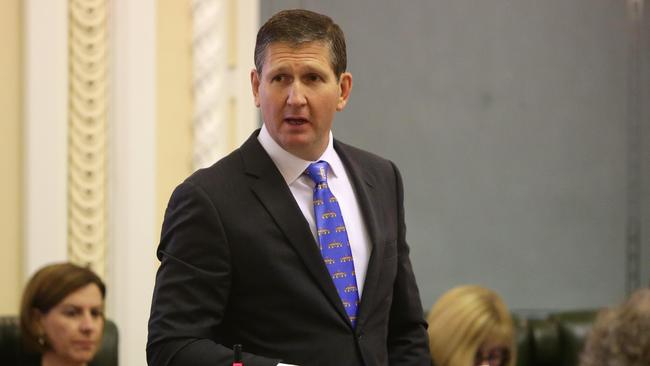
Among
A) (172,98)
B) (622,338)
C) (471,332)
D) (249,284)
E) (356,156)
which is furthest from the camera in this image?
(172,98)

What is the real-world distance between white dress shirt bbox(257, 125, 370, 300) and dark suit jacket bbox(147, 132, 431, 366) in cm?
2

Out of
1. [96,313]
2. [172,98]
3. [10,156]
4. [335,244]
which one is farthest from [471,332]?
[10,156]

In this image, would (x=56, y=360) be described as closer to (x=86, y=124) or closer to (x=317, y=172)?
(x=86, y=124)

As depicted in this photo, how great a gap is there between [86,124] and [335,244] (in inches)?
83.6

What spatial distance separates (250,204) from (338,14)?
2705mm

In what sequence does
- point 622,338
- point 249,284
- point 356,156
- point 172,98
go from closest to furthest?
point 622,338 → point 249,284 → point 356,156 → point 172,98

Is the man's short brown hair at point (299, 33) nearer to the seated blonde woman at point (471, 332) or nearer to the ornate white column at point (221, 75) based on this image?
the seated blonde woman at point (471, 332)

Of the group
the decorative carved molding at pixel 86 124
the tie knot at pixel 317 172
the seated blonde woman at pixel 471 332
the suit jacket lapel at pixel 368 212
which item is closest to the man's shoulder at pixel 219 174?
the tie knot at pixel 317 172

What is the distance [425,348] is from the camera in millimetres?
2406

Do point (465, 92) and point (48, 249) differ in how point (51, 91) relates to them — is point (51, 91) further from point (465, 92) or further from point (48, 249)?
point (465, 92)

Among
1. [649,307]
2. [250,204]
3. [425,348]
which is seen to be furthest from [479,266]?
[649,307]

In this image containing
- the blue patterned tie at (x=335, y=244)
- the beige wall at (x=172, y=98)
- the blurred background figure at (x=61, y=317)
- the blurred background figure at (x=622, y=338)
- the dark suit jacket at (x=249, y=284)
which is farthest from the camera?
the beige wall at (x=172, y=98)

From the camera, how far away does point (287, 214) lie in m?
2.19

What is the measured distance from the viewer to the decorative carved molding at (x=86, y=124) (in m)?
4.11
